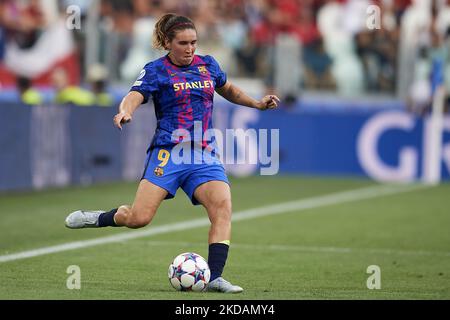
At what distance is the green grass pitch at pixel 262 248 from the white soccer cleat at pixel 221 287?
8cm

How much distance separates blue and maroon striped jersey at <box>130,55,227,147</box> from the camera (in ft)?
28.4

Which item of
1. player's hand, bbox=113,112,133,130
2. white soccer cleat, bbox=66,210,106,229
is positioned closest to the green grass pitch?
white soccer cleat, bbox=66,210,106,229

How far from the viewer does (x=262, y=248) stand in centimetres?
1171

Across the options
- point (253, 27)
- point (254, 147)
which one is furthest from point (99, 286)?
point (253, 27)

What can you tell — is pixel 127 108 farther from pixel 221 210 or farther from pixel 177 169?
pixel 221 210

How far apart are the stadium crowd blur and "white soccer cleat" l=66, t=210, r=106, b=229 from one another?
37.9 ft

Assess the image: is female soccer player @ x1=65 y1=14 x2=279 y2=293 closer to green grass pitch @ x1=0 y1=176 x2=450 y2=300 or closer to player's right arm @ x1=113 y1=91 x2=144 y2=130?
player's right arm @ x1=113 y1=91 x2=144 y2=130

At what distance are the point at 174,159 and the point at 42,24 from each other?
13.6 metres

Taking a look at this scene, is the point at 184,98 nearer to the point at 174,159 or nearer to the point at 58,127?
the point at 174,159

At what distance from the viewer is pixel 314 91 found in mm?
22344

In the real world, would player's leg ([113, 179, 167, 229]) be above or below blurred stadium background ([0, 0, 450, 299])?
below

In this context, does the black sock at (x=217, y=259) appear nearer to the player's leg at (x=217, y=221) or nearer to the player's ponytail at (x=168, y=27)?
the player's leg at (x=217, y=221)

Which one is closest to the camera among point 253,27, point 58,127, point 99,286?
point 99,286

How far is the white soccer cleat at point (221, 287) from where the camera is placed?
27.5ft
